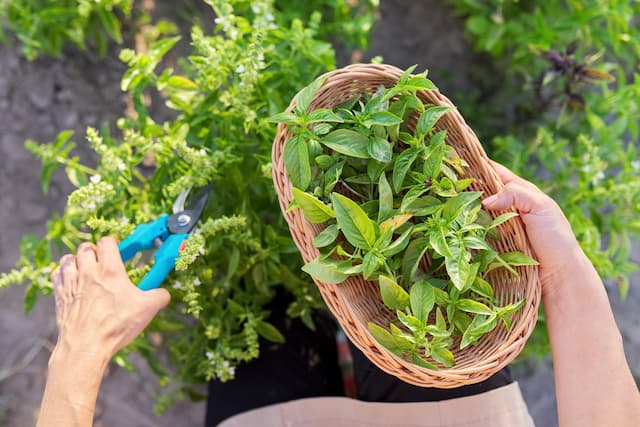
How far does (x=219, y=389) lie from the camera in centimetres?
113

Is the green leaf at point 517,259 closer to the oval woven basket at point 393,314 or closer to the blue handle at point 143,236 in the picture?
the oval woven basket at point 393,314

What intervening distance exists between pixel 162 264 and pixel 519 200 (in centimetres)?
56

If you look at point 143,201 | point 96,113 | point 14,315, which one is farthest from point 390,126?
point 14,315

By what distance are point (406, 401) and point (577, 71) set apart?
2.65ft

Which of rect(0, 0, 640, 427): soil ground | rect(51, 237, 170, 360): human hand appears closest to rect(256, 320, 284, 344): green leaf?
rect(51, 237, 170, 360): human hand

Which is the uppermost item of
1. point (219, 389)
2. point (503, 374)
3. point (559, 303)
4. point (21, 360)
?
point (559, 303)

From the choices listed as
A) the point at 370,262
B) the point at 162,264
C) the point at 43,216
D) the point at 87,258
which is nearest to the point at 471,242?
the point at 370,262

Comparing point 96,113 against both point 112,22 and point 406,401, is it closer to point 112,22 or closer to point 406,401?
point 112,22

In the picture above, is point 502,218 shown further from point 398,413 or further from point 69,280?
point 69,280

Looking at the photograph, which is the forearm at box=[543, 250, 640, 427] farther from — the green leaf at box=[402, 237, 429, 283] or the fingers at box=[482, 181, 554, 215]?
the green leaf at box=[402, 237, 429, 283]

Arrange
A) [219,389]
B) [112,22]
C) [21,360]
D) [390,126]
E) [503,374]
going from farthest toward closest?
[21,360] < [112,22] < [219,389] < [503,374] < [390,126]

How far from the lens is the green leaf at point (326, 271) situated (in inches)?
29.5

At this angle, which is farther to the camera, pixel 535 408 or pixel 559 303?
pixel 535 408

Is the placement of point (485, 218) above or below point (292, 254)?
above
